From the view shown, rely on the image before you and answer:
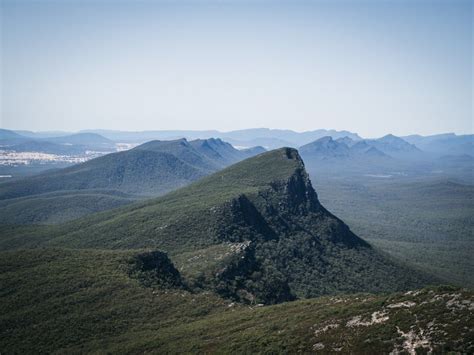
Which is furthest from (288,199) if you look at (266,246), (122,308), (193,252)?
(122,308)

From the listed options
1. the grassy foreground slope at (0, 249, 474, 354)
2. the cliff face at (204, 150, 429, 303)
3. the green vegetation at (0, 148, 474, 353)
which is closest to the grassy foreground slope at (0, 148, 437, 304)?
the cliff face at (204, 150, 429, 303)

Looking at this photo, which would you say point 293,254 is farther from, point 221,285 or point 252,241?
point 221,285

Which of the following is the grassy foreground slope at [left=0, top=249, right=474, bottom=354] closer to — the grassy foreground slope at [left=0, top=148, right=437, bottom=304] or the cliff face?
the grassy foreground slope at [left=0, top=148, right=437, bottom=304]

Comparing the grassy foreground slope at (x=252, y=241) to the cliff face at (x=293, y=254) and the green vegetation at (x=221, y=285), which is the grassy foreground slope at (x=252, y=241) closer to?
the cliff face at (x=293, y=254)

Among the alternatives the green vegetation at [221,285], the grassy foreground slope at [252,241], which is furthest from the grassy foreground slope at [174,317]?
the grassy foreground slope at [252,241]

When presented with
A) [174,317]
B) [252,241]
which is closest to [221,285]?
[174,317]
